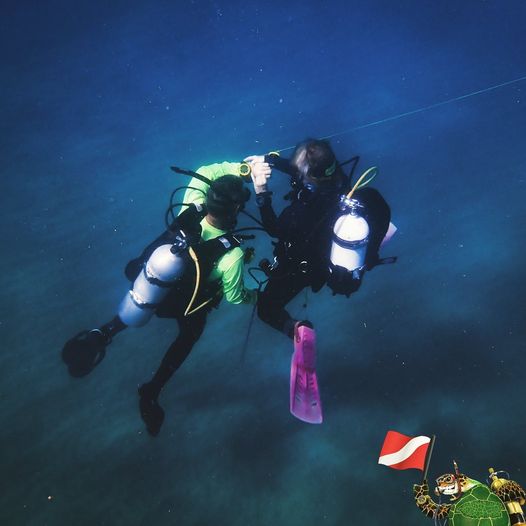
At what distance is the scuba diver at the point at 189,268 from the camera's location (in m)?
3.03

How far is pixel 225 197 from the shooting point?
120 inches

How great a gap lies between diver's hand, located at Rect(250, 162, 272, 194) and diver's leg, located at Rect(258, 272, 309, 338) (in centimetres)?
109

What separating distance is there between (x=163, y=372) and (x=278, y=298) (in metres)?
1.44

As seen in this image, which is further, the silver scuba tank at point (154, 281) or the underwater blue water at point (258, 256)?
the underwater blue water at point (258, 256)

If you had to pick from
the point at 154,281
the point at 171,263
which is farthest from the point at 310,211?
the point at 154,281

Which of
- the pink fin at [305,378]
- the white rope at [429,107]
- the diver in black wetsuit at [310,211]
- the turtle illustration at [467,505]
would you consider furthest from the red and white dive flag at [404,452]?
the white rope at [429,107]

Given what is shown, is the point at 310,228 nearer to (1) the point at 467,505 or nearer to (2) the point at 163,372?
(2) the point at 163,372

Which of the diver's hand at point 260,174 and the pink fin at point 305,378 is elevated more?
the diver's hand at point 260,174

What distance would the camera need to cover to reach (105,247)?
7.30 meters

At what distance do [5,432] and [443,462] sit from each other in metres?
5.88

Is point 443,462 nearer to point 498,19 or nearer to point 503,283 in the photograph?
point 503,283

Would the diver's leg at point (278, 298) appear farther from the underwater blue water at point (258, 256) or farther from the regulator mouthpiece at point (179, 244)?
the underwater blue water at point (258, 256)

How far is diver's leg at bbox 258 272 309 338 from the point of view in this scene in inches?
164

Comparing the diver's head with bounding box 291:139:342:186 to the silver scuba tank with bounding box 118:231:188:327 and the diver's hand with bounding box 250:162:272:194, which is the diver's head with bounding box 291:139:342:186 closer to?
the diver's hand with bounding box 250:162:272:194
